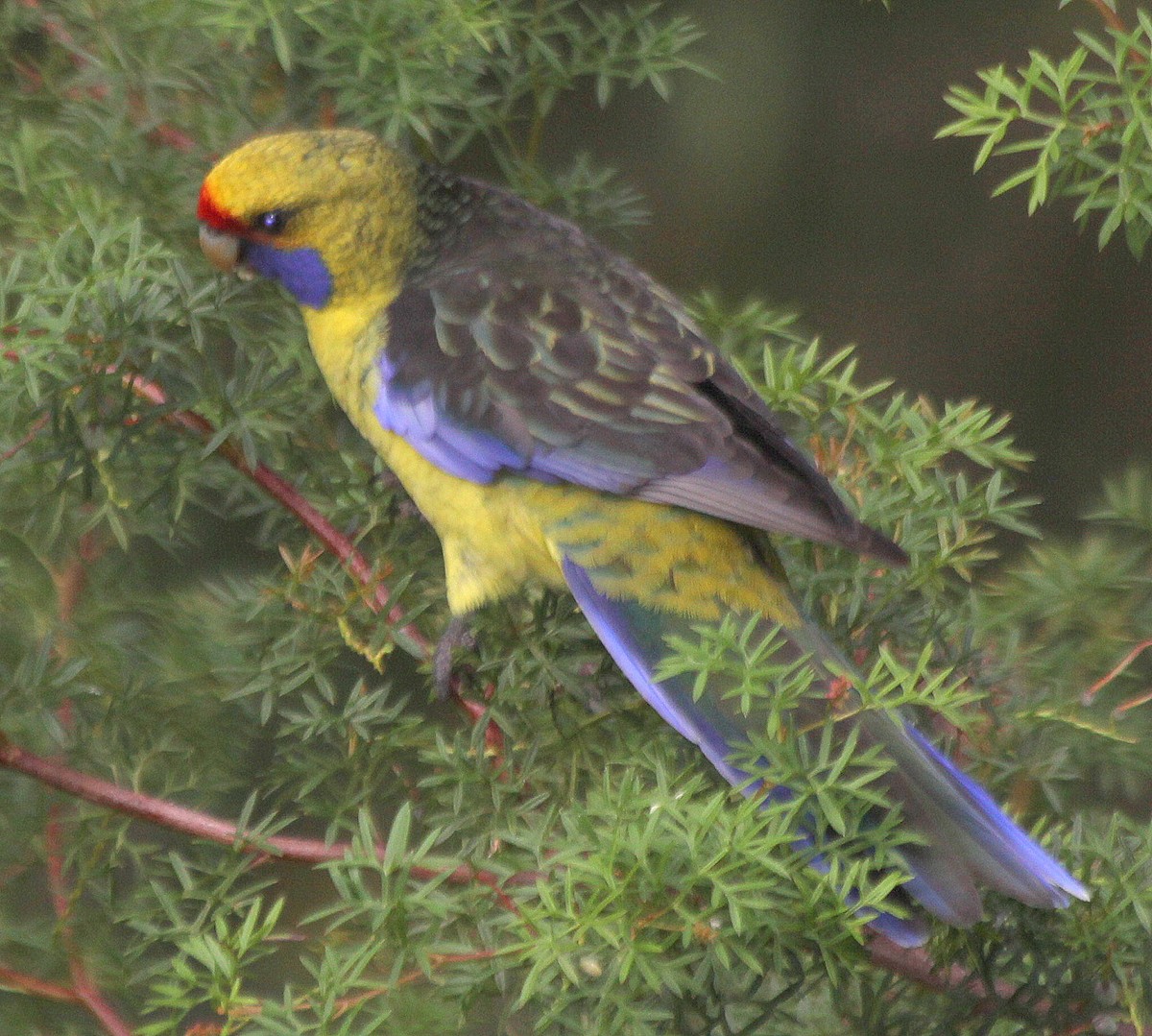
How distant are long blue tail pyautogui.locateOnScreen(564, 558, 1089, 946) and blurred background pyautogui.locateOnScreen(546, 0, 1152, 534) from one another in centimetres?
128

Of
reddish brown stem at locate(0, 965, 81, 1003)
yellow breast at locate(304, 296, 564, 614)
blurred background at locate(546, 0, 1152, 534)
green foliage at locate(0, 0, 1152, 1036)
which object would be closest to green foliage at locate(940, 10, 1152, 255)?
green foliage at locate(0, 0, 1152, 1036)

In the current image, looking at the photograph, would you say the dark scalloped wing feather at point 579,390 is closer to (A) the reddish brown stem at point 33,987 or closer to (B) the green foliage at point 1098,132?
(B) the green foliage at point 1098,132

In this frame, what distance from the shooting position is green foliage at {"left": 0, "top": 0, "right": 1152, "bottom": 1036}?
0.99m

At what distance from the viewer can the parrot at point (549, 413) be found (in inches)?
52.9

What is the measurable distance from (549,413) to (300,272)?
1.29 ft

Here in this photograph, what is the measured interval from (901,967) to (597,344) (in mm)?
678

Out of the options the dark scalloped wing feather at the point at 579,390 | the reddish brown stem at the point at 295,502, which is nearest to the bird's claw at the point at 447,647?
the reddish brown stem at the point at 295,502

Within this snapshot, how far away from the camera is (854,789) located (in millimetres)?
979

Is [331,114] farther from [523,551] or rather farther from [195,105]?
[523,551]

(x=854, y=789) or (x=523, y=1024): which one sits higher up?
(x=854, y=789)

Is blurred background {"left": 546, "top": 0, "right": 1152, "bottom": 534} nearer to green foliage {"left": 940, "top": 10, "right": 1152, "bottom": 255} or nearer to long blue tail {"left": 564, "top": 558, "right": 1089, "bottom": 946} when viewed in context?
long blue tail {"left": 564, "top": 558, "right": 1089, "bottom": 946}

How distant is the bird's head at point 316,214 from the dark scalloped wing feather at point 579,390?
8 centimetres

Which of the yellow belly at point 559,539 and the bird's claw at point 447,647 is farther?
the yellow belly at point 559,539

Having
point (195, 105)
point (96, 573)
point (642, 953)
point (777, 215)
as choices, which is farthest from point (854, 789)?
point (777, 215)
